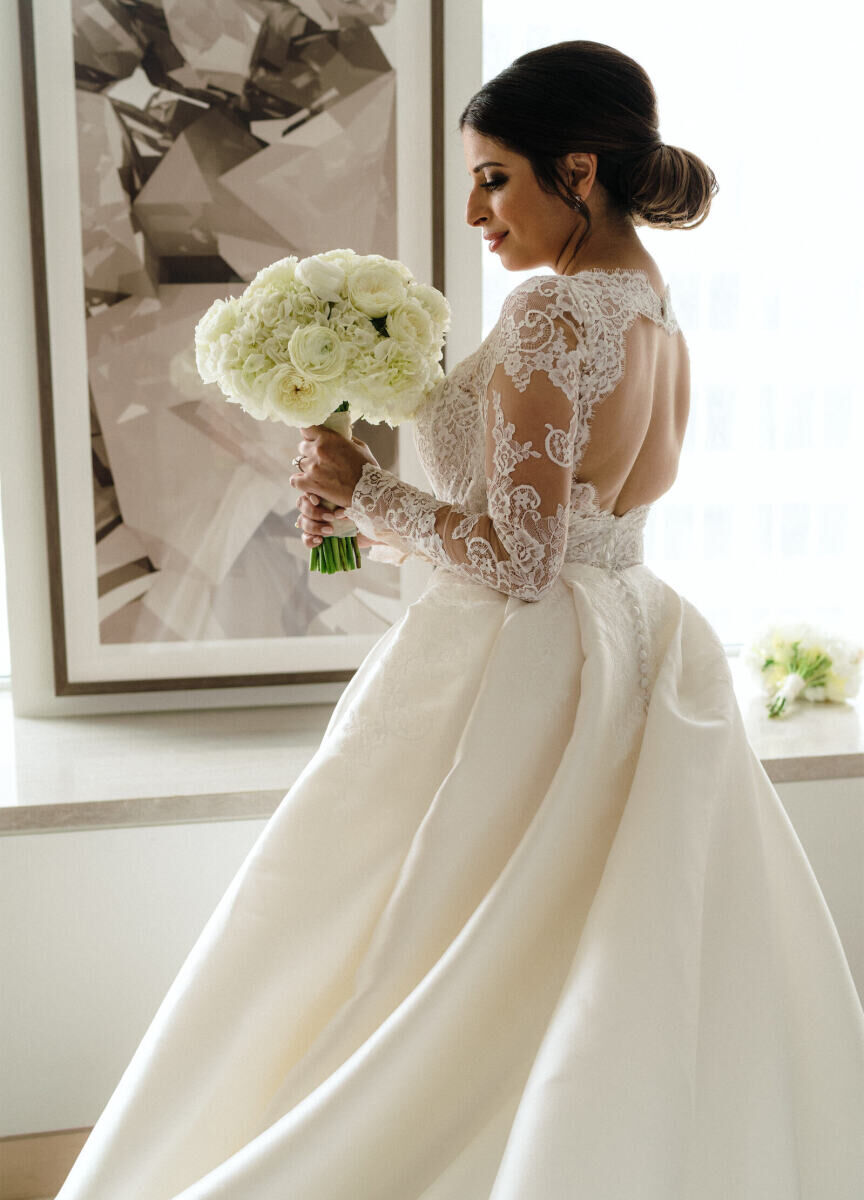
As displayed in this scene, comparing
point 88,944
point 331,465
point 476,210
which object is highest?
point 476,210

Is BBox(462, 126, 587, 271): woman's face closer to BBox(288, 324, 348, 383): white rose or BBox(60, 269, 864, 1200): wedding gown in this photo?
BBox(60, 269, 864, 1200): wedding gown

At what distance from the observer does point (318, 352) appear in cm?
141

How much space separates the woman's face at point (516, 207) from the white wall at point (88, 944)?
1.11 meters

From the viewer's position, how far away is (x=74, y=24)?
2092 millimetres

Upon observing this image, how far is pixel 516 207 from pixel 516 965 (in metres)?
1.00

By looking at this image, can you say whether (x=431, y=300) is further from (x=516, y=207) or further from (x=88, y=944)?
(x=88, y=944)

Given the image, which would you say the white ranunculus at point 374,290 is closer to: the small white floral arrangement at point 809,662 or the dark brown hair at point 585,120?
the dark brown hair at point 585,120

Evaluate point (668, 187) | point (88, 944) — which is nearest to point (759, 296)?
point (668, 187)

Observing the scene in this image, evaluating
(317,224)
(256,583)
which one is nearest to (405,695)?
(256,583)

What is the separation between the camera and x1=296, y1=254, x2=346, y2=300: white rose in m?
1.44

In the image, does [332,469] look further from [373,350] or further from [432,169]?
[432,169]

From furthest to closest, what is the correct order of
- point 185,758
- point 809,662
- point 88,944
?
point 809,662, point 185,758, point 88,944

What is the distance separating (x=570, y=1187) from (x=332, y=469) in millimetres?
964

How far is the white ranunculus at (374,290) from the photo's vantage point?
1.46 m
